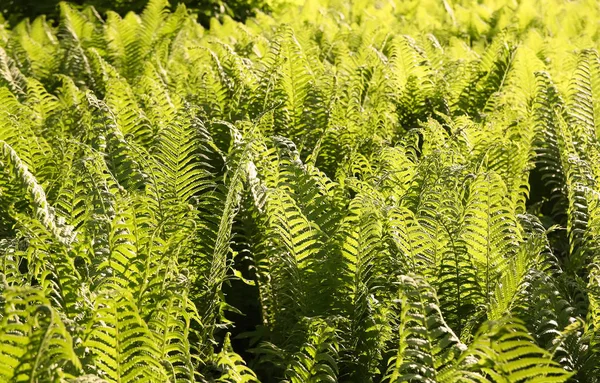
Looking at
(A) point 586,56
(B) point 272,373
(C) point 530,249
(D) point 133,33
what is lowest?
(B) point 272,373

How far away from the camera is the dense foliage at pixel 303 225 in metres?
2.18

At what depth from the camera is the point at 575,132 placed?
12.2ft

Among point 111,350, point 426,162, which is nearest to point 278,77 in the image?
point 426,162

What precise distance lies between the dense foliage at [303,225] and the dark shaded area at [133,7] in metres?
2.48

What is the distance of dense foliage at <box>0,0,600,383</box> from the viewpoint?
218 cm

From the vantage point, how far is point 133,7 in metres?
7.51

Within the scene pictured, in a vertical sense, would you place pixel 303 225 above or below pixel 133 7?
above

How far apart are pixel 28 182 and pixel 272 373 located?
3.64 ft

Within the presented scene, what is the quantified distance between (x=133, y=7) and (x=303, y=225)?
17.5 feet

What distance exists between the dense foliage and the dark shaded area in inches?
97.7

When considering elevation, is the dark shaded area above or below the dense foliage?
below

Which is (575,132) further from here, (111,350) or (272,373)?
(111,350)

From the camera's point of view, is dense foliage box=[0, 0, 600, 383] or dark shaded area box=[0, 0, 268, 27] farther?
dark shaded area box=[0, 0, 268, 27]

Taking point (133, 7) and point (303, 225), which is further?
point (133, 7)
